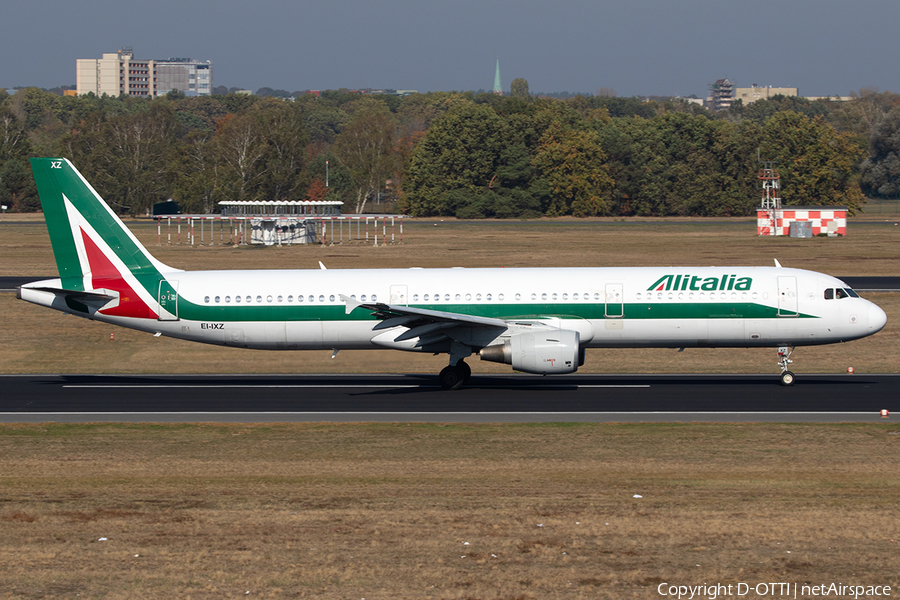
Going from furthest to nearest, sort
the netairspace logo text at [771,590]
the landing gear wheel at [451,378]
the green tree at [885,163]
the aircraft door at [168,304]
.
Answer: the green tree at [885,163] → the aircraft door at [168,304] → the landing gear wheel at [451,378] → the netairspace logo text at [771,590]

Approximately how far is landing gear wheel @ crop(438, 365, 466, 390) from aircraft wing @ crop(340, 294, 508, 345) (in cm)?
137

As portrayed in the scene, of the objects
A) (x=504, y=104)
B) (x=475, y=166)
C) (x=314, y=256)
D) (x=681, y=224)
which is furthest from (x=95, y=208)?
(x=504, y=104)

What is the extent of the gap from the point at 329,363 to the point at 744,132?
139161 millimetres

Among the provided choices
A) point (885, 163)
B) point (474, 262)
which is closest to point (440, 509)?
point (474, 262)

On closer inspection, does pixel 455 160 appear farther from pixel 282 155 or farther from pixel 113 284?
pixel 113 284

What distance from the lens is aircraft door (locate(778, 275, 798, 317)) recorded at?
33031mm

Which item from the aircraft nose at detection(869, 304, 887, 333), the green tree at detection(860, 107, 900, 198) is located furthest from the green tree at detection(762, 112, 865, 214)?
the aircraft nose at detection(869, 304, 887, 333)

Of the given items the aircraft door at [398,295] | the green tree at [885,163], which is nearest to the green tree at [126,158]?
the green tree at [885,163]

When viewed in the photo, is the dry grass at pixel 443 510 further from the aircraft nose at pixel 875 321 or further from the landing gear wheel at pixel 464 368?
the aircraft nose at pixel 875 321

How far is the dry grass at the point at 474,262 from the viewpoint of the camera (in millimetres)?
39188

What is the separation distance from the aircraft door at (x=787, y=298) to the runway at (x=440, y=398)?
2.62 m

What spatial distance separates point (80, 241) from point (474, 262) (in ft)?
146

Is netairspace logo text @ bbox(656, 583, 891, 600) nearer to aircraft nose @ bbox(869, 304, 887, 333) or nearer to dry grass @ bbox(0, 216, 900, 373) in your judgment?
aircraft nose @ bbox(869, 304, 887, 333)

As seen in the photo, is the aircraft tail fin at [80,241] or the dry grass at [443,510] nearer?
the dry grass at [443,510]
